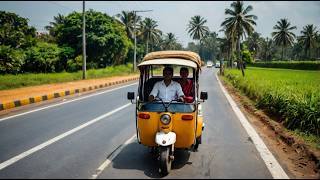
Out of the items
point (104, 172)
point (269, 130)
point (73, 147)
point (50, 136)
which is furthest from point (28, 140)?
point (269, 130)

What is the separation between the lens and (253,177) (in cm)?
580

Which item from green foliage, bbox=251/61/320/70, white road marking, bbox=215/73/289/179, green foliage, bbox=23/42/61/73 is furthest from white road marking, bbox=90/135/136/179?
green foliage, bbox=251/61/320/70

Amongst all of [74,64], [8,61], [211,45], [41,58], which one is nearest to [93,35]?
[74,64]

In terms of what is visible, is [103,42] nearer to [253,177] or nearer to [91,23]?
[91,23]

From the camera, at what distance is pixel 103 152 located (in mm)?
7391

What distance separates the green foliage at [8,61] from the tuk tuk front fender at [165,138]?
26713 millimetres

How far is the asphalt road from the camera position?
605 centimetres

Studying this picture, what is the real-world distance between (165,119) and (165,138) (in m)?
0.36

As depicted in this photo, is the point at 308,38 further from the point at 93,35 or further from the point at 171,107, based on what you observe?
the point at 171,107

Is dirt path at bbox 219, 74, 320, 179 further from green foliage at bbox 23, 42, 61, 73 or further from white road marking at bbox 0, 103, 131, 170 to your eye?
green foliage at bbox 23, 42, 61, 73

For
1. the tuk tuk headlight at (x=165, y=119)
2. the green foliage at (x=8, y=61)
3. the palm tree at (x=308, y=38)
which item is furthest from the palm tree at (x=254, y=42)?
the tuk tuk headlight at (x=165, y=119)

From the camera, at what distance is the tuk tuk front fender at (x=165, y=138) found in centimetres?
596

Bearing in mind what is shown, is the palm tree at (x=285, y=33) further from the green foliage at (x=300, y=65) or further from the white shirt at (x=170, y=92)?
the white shirt at (x=170, y=92)

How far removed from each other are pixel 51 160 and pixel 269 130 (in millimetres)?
6206
